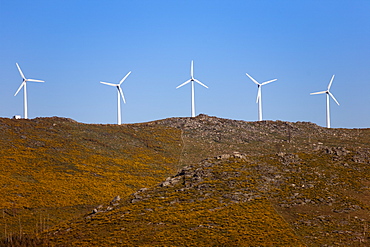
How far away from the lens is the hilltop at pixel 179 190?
210 feet

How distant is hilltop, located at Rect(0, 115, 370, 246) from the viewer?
64.1 metres

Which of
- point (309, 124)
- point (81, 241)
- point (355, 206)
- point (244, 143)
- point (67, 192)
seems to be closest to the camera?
point (81, 241)

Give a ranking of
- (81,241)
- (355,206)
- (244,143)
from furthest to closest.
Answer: (244,143), (355,206), (81,241)

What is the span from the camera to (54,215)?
8544 centimetres

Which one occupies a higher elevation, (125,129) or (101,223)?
(125,129)

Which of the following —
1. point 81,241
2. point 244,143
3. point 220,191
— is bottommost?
point 81,241

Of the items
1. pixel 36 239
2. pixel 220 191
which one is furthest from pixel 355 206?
pixel 36 239

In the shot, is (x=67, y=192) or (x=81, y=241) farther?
(x=67, y=192)

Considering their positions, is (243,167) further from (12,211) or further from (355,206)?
(12,211)

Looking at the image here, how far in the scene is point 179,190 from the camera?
255ft

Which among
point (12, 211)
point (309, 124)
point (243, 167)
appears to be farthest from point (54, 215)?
point (309, 124)

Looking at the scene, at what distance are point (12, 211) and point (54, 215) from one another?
6.53m

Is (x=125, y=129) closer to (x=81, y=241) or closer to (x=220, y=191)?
(x=220, y=191)

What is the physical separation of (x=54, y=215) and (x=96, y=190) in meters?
15.5
